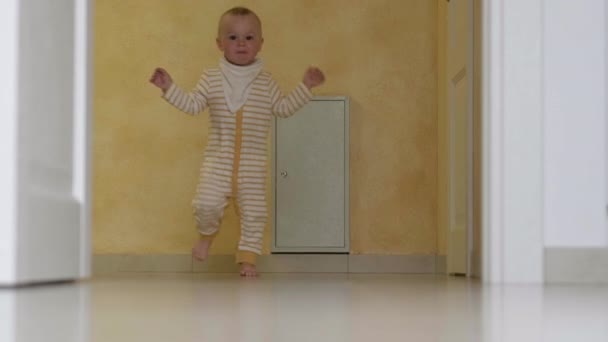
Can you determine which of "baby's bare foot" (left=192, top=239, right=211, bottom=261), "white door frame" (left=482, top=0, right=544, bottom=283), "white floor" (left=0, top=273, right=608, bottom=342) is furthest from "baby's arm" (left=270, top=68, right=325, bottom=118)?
"white floor" (left=0, top=273, right=608, bottom=342)

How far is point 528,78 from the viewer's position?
2615mm

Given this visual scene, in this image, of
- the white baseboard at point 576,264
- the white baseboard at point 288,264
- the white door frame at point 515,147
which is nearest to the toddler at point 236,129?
the white baseboard at point 288,264

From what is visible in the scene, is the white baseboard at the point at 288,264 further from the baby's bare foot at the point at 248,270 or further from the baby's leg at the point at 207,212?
the baby's bare foot at the point at 248,270

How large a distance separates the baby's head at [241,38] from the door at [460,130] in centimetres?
70

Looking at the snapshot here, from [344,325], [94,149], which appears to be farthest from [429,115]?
[344,325]

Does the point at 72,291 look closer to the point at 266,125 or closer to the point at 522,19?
the point at 522,19

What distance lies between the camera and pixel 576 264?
260 centimetres

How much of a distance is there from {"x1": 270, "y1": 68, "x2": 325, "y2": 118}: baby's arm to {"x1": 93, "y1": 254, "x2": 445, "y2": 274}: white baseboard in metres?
0.72

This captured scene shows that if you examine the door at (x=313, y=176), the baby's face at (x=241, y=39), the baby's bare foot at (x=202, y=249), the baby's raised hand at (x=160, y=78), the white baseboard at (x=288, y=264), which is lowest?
the white baseboard at (x=288, y=264)

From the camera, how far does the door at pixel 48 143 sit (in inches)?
81.8

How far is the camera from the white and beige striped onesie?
3957mm

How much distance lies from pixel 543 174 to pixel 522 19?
1.19 ft

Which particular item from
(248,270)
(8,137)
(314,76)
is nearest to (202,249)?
(248,270)

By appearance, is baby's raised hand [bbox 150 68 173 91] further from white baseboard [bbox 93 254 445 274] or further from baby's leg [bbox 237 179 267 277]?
white baseboard [bbox 93 254 445 274]
